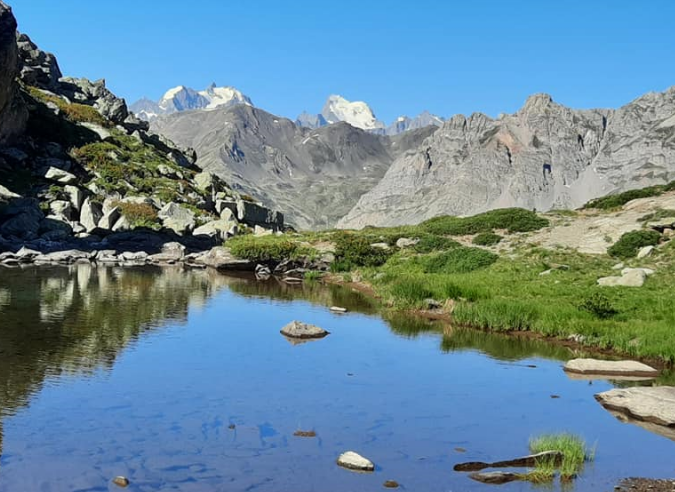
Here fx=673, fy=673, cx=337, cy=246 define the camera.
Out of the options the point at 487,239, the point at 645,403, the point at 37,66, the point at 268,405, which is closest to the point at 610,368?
the point at 645,403

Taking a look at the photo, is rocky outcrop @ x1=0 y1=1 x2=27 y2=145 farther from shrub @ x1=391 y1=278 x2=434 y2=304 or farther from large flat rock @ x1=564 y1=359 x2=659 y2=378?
large flat rock @ x1=564 y1=359 x2=659 y2=378

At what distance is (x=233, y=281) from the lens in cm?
5556

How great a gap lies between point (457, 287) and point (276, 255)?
28.8 m

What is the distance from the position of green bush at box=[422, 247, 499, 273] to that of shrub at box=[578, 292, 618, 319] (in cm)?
1773

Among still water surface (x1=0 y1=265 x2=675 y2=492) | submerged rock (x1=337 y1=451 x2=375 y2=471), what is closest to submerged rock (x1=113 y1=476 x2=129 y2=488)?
still water surface (x1=0 y1=265 x2=675 y2=492)

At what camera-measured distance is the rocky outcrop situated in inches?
2768

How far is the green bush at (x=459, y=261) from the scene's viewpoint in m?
50.5

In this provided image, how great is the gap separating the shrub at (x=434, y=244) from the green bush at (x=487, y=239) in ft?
6.03

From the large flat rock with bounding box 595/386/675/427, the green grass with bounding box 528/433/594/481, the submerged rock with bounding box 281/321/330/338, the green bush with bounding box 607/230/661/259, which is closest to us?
the green grass with bounding box 528/433/594/481

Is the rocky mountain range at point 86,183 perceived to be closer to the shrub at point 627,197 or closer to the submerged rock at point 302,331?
the submerged rock at point 302,331

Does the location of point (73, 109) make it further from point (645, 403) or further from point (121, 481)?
point (645, 403)

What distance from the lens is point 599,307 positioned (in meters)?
31.2

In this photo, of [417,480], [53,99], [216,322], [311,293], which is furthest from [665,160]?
[417,480]

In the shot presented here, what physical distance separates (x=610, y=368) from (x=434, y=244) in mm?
37790
